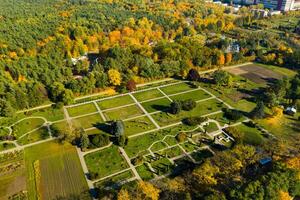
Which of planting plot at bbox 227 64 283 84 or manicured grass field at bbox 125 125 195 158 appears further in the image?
planting plot at bbox 227 64 283 84

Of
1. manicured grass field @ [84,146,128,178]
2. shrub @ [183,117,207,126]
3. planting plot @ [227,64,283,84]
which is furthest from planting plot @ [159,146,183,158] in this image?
planting plot @ [227,64,283,84]

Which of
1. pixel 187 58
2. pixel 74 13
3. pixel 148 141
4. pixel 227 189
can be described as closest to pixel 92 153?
pixel 148 141

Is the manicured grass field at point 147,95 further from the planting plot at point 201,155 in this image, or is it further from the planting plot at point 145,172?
the planting plot at point 145,172

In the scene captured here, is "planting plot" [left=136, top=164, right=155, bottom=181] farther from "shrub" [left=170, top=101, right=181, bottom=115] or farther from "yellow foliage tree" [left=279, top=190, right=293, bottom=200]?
"yellow foliage tree" [left=279, top=190, right=293, bottom=200]

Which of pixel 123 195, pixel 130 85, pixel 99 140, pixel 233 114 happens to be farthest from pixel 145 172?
pixel 130 85

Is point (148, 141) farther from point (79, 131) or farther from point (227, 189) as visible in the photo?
point (227, 189)

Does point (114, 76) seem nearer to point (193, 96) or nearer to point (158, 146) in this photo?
point (193, 96)
